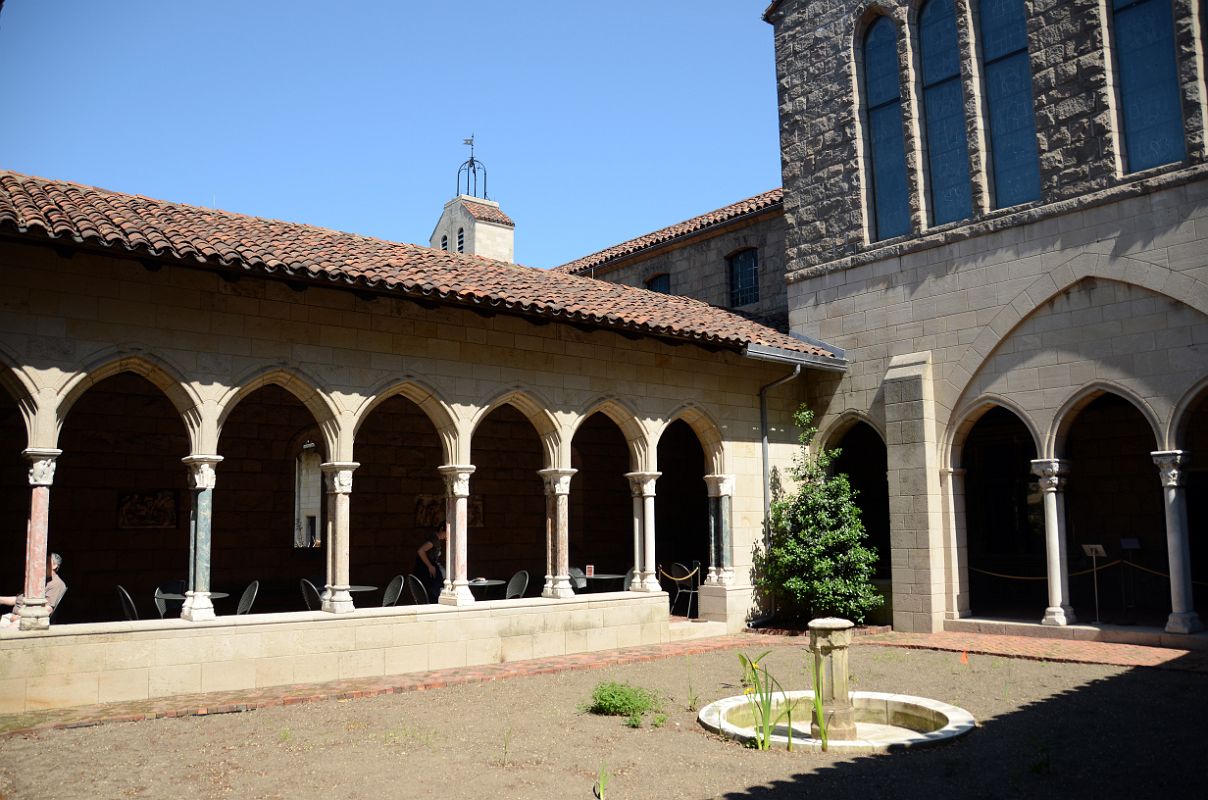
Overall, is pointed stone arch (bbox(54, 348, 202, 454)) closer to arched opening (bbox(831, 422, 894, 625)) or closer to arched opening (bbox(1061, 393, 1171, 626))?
arched opening (bbox(831, 422, 894, 625))

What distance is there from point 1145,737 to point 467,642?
21.5 ft

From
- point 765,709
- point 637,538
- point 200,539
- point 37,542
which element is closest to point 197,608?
point 200,539

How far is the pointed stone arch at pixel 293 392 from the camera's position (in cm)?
978

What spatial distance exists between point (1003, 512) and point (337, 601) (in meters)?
10.8

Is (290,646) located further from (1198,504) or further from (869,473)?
(1198,504)

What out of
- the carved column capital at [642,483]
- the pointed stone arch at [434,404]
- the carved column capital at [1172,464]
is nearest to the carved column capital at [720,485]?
the carved column capital at [642,483]

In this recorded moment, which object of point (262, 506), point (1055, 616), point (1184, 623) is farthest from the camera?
point (262, 506)

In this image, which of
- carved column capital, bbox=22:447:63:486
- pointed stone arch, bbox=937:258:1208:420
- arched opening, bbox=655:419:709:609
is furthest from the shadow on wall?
arched opening, bbox=655:419:709:609

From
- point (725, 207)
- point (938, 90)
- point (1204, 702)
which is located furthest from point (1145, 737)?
point (725, 207)

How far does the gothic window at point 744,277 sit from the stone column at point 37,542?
12.7 metres

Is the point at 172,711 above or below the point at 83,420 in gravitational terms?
below

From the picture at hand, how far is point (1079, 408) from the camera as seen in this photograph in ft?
39.5

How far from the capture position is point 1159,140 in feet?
A: 37.2

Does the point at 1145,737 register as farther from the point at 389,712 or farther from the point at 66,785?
the point at 66,785
